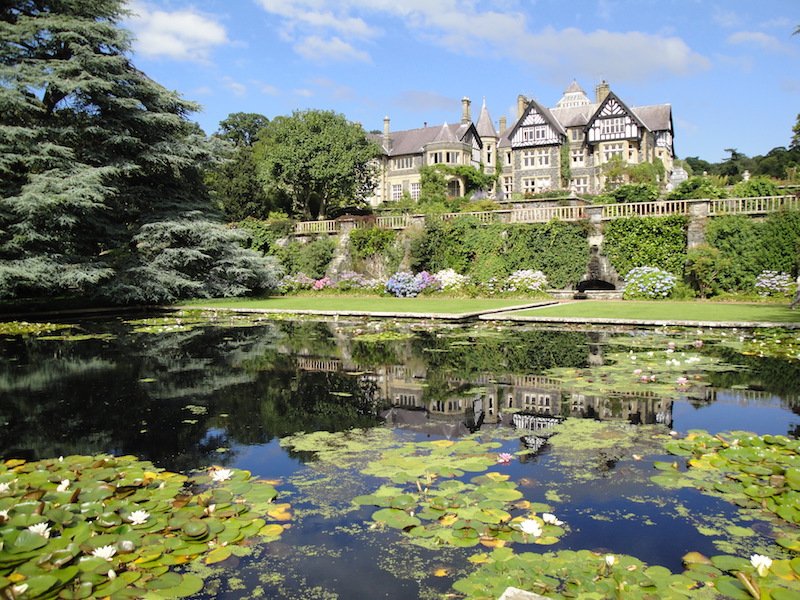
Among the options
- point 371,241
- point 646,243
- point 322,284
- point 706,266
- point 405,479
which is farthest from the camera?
point 322,284

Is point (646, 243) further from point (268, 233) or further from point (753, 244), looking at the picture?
point (268, 233)

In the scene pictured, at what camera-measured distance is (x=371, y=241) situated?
28297 millimetres

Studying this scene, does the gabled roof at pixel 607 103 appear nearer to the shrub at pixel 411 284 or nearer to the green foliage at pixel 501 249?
the green foliage at pixel 501 249

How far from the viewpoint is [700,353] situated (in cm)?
975

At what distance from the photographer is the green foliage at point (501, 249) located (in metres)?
24.1

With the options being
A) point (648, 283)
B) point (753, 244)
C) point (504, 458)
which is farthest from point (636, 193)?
point (504, 458)

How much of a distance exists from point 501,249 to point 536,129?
105 feet

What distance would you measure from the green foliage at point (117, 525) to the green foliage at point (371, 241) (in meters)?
23.8

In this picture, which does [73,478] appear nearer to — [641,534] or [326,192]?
[641,534]

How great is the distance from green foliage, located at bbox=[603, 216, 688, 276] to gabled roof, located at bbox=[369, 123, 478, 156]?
108 ft

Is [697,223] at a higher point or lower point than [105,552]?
higher

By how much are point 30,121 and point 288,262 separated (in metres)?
13.0

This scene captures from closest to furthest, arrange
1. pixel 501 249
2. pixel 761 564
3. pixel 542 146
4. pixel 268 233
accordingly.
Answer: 1. pixel 761 564
2. pixel 501 249
3. pixel 268 233
4. pixel 542 146

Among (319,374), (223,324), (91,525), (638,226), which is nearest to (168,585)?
(91,525)
